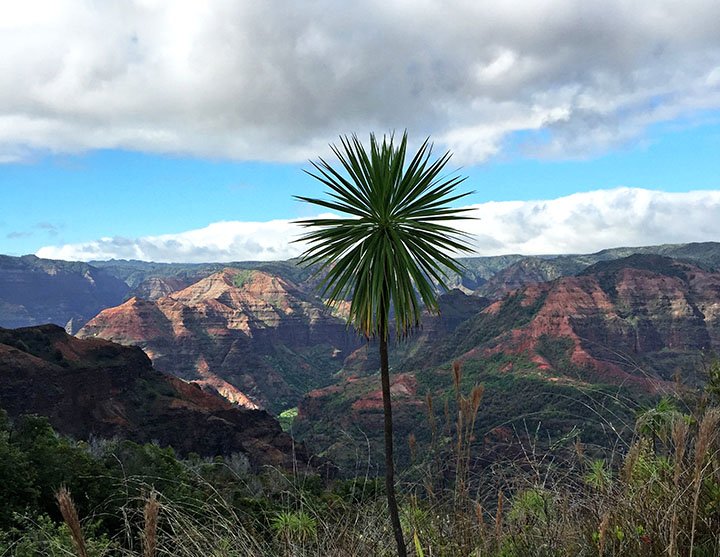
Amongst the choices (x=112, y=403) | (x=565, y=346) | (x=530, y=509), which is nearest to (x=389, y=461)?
(x=530, y=509)

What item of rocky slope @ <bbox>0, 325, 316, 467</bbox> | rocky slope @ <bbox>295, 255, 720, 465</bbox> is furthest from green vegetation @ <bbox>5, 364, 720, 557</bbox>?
rocky slope @ <bbox>295, 255, 720, 465</bbox>

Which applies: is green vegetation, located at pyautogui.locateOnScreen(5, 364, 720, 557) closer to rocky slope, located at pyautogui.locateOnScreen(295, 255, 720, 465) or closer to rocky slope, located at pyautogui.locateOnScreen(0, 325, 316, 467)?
rocky slope, located at pyautogui.locateOnScreen(0, 325, 316, 467)

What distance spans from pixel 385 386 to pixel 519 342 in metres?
178

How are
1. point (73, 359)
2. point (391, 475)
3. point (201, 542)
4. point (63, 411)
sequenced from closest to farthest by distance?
1. point (201, 542)
2. point (391, 475)
3. point (63, 411)
4. point (73, 359)

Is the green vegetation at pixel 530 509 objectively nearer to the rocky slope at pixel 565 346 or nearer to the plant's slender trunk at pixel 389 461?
the plant's slender trunk at pixel 389 461

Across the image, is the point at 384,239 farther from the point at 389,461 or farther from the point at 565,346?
the point at 565,346

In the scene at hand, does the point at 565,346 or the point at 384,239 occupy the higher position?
the point at 384,239

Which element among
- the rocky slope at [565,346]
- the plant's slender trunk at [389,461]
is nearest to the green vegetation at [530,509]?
the plant's slender trunk at [389,461]

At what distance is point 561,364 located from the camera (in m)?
157

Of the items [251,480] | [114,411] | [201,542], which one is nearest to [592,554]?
[201,542]

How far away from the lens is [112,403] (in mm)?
92125

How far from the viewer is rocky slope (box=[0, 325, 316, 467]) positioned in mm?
83438

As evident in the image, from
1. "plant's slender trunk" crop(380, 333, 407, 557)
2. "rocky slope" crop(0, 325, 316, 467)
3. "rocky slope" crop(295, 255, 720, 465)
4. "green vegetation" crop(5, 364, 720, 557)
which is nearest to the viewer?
"green vegetation" crop(5, 364, 720, 557)

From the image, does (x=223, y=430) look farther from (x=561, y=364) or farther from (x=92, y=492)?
(x=561, y=364)
